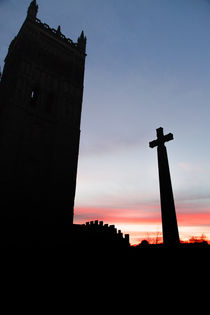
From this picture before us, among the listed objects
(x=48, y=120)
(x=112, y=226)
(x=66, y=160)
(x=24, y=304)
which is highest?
(x=48, y=120)

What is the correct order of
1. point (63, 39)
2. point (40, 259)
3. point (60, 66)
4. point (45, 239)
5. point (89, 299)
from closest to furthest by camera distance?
point (89, 299) < point (40, 259) < point (45, 239) < point (60, 66) < point (63, 39)

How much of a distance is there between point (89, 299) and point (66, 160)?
12426 mm

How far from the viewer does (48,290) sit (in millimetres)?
8516

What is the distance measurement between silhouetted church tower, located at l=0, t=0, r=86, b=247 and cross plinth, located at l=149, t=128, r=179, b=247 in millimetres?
10518

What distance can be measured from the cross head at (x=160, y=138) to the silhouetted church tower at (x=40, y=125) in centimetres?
1028

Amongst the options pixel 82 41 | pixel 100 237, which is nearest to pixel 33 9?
pixel 82 41

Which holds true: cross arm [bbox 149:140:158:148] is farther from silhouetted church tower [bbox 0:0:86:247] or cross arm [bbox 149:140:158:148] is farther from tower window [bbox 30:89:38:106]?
tower window [bbox 30:89:38:106]

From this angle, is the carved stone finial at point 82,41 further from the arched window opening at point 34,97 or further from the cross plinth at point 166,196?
the cross plinth at point 166,196

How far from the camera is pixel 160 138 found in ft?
28.4

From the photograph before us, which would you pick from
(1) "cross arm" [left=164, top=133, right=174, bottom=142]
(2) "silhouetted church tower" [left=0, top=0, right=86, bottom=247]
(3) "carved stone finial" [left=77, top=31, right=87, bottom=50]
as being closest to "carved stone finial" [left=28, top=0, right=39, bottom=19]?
(2) "silhouetted church tower" [left=0, top=0, right=86, bottom=247]

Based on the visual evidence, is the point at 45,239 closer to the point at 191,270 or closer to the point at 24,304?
the point at 24,304

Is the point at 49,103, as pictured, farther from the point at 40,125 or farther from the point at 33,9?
the point at 33,9

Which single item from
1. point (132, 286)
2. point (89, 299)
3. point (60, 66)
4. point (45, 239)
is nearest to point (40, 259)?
point (45, 239)

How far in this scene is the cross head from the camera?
8.47 meters
